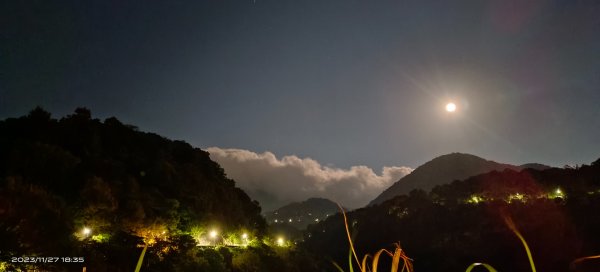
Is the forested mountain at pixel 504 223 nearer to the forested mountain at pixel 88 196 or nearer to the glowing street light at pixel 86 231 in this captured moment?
the forested mountain at pixel 88 196

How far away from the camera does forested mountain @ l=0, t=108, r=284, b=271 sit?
34156mm

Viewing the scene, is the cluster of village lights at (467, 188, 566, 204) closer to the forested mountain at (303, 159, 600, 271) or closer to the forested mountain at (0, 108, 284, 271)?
the forested mountain at (303, 159, 600, 271)

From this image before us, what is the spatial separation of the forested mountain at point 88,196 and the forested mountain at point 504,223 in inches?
1792

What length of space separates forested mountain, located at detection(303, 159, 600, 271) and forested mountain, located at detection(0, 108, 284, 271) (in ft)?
149

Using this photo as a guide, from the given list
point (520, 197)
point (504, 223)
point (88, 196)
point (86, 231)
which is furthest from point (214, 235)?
point (520, 197)

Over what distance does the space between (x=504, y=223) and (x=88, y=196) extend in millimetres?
95887

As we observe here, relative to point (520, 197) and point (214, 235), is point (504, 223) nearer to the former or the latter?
point (520, 197)

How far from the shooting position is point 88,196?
143ft

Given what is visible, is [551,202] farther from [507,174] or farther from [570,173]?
[507,174]

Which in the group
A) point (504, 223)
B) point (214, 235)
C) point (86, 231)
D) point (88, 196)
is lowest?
point (86, 231)

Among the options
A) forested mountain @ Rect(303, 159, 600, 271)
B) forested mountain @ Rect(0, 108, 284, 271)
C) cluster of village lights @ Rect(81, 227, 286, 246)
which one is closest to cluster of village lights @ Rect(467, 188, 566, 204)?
forested mountain @ Rect(303, 159, 600, 271)

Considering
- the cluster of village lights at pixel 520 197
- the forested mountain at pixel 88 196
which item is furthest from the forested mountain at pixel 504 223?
the forested mountain at pixel 88 196

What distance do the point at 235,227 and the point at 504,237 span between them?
6606cm

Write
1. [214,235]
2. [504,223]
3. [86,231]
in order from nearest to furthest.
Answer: [86,231] → [214,235] → [504,223]
